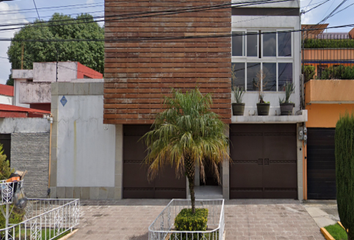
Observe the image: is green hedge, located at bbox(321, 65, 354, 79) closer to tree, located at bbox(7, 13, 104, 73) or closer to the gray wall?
the gray wall

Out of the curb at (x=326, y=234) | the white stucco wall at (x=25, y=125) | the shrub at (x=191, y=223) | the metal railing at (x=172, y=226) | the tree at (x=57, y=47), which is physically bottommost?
the curb at (x=326, y=234)

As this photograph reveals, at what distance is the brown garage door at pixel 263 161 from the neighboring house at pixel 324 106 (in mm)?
747

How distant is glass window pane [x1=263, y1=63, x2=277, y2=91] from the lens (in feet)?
41.6

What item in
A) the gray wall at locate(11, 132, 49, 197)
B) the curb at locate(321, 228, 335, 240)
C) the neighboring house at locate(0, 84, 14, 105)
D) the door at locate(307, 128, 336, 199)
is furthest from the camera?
the neighboring house at locate(0, 84, 14, 105)

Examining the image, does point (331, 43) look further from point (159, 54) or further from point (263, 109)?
point (159, 54)

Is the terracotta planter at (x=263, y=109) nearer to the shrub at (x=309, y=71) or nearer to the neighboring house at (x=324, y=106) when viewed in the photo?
the neighboring house at (x=324, y=106)

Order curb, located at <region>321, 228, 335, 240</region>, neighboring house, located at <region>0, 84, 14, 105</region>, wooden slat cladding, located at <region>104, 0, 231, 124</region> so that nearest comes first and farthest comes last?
curb, located at <region>321, 228, 335, 240</region> < wooden slat cladding, located at <region>104, 0, 231, 124</region> < neighboring house, located at <region>0, 84, 14, 105</region>

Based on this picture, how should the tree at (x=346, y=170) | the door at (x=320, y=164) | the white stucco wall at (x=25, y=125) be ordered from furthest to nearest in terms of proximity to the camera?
the white stucco wall at (x=25, y=125), the door at (x=320, y=164), the tree at (x=346, y=170)

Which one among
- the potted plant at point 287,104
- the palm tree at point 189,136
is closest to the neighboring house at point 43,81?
the potted plant at point 287,104

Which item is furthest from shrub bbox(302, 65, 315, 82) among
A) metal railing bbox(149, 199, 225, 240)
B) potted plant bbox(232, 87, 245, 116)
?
metal railing bbox(149, 199, 225, 240)

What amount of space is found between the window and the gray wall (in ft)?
28.3

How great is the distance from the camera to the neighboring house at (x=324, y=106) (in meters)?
11.8

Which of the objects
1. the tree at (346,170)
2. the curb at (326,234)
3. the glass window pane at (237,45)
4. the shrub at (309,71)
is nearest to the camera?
the tree at (346,170)

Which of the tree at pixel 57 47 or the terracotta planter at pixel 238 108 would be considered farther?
the tree at pixel 57 47
